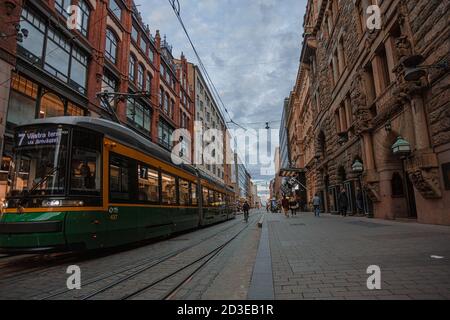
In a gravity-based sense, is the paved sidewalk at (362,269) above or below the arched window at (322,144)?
below

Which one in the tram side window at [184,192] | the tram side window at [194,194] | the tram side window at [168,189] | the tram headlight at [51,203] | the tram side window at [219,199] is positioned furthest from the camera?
the tram side window at [219,199]

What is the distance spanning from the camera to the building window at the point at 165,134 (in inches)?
1328

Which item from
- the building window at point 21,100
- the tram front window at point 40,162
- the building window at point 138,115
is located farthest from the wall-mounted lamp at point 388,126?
the building window at point 138,115

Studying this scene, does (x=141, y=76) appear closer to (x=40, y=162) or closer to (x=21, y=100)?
(x=21, y=100)

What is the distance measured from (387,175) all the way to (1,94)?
17.8m

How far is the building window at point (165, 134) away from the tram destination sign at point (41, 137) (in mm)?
25331

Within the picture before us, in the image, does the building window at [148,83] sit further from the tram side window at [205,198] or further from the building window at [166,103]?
the tram side window at [205,198]

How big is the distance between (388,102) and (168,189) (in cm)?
1046

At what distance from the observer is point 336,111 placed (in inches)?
968

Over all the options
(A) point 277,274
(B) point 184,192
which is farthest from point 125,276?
(B) point 184,192

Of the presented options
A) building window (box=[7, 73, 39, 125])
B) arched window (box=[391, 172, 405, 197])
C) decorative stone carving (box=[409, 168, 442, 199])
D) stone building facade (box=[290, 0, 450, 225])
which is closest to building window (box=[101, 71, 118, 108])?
building window (box=[7, 73, 39, 125])

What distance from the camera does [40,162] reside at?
7328 millimetres

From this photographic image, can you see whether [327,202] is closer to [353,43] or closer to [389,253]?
[353,43]

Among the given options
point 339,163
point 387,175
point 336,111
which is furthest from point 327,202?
point 387,175
